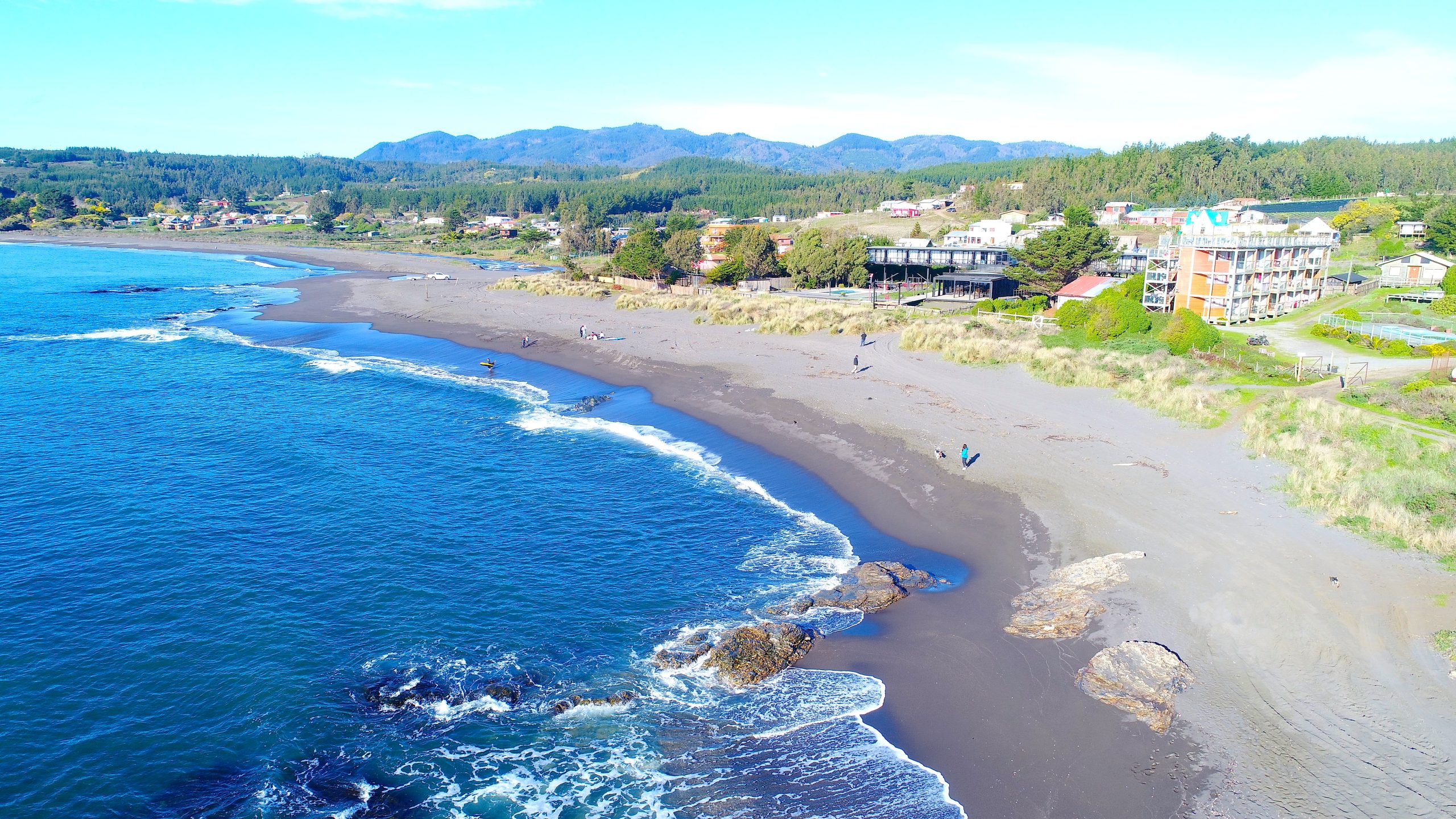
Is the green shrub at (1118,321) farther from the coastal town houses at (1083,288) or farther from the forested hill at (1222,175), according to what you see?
the forested hill at (1222,175)

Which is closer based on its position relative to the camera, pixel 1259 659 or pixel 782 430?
pixel 1259 659

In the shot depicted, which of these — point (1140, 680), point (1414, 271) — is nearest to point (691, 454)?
point (1140, 680)

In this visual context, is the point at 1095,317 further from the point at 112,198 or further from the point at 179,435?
the point at 112,198

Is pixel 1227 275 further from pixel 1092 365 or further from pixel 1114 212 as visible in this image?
pixel 1114 212

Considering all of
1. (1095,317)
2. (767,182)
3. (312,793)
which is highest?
(767,182)

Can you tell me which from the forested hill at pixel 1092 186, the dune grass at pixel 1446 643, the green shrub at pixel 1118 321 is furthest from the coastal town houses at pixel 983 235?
the dune grass at pixel 1446 643

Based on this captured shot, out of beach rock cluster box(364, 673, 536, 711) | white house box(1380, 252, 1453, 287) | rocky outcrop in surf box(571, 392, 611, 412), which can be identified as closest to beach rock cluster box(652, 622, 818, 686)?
beach rock cluster box(364, 673, 536, 711)

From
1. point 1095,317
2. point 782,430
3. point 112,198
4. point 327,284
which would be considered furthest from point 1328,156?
point 112,198
